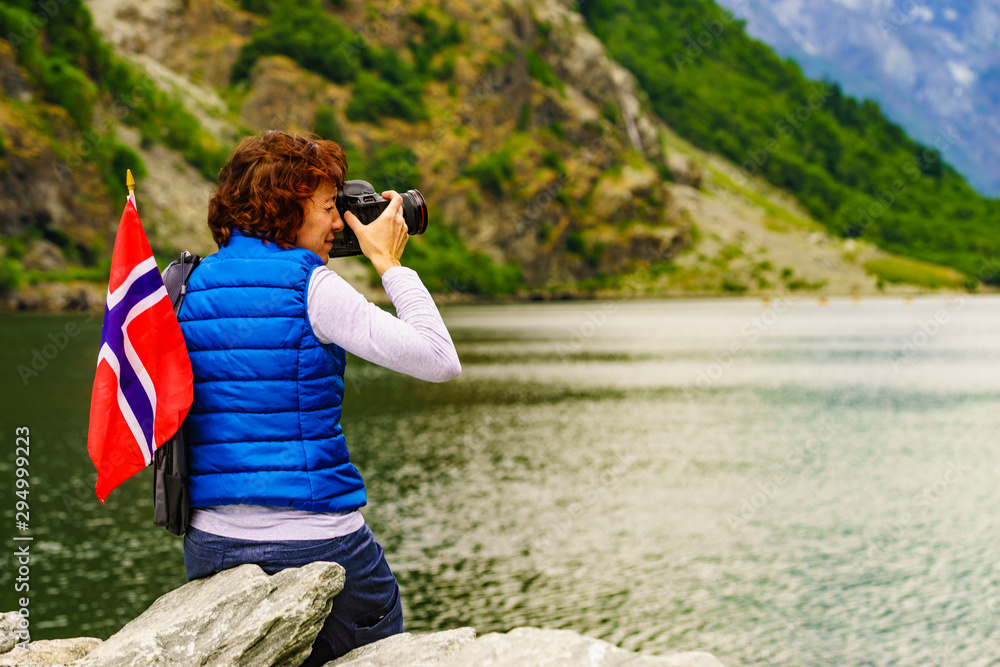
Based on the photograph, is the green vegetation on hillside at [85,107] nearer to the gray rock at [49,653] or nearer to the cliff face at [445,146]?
the cliff face at [445,146]

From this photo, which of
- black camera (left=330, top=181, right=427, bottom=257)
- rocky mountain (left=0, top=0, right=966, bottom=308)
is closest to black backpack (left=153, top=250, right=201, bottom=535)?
black camera (left=330, top=181, right=427, bottom=257)

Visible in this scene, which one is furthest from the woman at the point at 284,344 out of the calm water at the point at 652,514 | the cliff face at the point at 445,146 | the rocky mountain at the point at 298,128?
the cliff face at the point at 445,146

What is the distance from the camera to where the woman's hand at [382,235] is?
409 centimetres

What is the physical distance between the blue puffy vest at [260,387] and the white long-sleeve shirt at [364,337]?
11 centimetres

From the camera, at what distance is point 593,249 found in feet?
640

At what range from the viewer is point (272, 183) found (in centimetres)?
396

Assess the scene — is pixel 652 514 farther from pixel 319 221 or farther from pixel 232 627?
pixel 319 221

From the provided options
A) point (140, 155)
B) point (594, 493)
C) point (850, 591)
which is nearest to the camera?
point (850, 591)

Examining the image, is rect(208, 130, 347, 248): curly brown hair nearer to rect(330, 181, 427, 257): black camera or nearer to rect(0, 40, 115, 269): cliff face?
rect(330, 181, 427, 257): black camera

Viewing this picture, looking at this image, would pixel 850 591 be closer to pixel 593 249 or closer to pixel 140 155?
pixel 140 155

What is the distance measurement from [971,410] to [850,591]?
26314mm

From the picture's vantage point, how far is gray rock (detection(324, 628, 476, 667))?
4.79 metres

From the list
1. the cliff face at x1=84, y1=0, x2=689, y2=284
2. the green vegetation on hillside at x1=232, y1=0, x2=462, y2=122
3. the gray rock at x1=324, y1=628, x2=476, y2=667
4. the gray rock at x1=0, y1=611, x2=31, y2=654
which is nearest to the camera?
the gray rock at x1=324, y1=628, x2=476, y2=667

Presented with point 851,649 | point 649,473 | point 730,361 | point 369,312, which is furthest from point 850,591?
point 730,361
